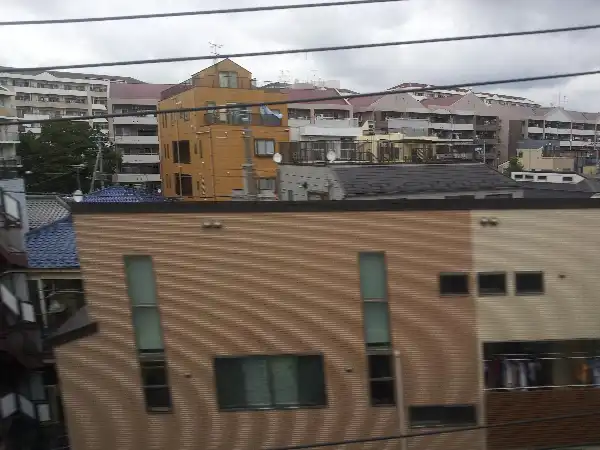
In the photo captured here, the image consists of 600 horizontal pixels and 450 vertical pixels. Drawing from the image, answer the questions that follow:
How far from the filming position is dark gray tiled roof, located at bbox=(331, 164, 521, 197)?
8562mm

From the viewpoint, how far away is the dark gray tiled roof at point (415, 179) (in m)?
8.56

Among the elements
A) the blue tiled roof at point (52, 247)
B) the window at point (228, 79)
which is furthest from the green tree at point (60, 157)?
the blue tiled roof at point (52, 247)

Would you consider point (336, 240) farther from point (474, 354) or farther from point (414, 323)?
point (474, 354)

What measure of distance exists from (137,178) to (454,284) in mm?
23122

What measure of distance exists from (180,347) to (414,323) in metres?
2.76

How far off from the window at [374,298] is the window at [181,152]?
1206cm

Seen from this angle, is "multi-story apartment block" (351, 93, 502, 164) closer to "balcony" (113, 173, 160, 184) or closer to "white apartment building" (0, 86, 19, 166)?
"balcony" (113, 173, 160, 184)

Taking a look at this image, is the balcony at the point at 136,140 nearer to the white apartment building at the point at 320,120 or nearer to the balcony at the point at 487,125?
the white apartment building at the point at 320,120

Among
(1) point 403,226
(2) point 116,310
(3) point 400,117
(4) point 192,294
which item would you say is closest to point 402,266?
(1) point 403,226

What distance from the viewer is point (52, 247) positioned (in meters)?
7.52

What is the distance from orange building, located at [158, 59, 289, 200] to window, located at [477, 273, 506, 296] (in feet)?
27.0

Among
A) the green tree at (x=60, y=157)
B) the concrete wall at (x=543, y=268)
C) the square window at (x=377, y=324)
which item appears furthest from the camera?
the green tree at (x=60, y=157)

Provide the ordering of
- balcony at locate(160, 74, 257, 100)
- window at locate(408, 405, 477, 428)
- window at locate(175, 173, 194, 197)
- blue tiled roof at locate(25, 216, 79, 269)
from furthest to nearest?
balcony at locate(160, 74, 257, 100), window at locate(175, 173, 194, 197), blue tiled roof at locate(25, 216, 79, 269), window at locate(408, 405, 477, 428)

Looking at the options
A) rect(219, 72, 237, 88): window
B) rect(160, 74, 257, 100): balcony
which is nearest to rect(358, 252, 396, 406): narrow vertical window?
rect(160, 74, 257, 100): balcony
